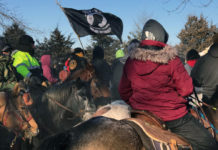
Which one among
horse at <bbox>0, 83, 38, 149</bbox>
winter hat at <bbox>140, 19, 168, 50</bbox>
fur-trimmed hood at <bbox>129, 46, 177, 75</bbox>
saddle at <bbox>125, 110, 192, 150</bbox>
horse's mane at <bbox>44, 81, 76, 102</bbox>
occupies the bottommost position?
horse at <bbox>0, 83, 38, 149</bbox>

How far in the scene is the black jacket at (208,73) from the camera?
13.5ft

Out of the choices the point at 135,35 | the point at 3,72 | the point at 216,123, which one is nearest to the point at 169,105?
the point at 216,123

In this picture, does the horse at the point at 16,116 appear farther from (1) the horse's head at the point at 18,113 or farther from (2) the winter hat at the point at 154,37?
(2) the winter hat at the point at 154,37

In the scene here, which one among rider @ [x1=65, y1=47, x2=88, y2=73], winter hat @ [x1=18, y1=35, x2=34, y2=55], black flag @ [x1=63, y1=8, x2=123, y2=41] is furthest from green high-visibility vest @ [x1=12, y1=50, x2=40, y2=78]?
black flag @ [x1=63, y1=8, x2=123, y2=41]

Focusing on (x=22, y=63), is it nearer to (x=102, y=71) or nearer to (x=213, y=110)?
(x=102, y=71)

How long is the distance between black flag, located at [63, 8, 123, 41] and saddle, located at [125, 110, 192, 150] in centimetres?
610

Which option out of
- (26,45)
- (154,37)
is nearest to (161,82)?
(154,37)

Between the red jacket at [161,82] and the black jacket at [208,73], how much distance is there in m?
1.88

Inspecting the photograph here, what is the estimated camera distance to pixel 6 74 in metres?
5.48

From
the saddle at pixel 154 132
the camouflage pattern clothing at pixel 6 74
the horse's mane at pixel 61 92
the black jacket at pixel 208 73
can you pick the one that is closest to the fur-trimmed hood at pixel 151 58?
the saddle at pixel 154 132

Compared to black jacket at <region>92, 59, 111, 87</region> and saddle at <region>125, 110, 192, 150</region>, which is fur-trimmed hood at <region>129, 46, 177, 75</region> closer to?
saddle at <region>125, 110, 192, 150</region>

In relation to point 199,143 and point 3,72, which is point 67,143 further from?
point 3,72

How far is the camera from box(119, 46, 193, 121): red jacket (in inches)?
A: 98.5

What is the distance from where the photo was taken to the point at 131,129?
220cm
